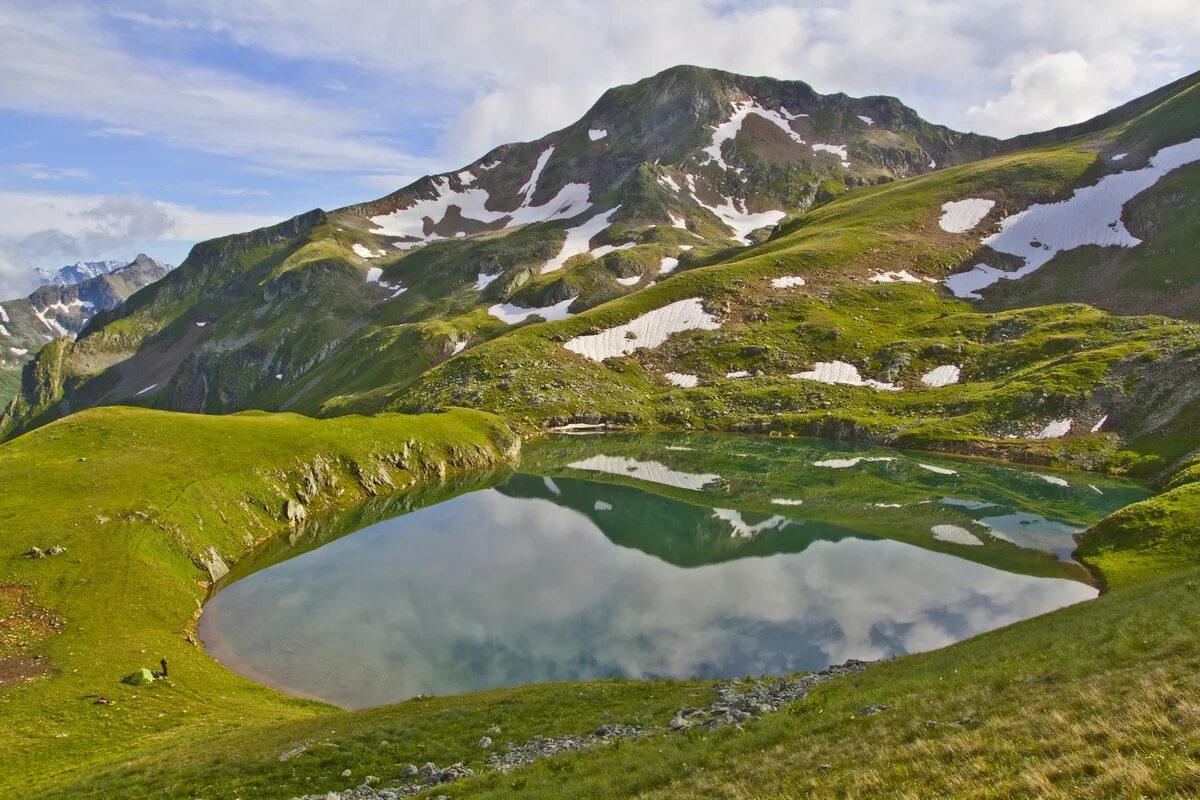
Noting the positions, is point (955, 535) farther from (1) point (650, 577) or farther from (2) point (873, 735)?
(2) point (873, 735)

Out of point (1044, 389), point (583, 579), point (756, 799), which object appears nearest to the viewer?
point (756, 799)

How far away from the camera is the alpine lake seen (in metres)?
43.3

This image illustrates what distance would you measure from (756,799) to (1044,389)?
123 meters

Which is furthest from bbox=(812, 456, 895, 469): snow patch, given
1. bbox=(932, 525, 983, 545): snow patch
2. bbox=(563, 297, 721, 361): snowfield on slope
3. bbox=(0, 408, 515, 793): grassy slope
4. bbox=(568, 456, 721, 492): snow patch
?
bbox=(563, 297, 721, 361): snowfield on slope

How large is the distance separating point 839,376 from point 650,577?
10269 centimetres

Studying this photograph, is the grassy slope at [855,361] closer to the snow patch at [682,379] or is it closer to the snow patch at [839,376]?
the snow patch at [682,379]

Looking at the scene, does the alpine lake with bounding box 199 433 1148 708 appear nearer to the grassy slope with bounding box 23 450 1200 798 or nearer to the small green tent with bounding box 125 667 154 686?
the small green tent with bounding box 125 667 154 686

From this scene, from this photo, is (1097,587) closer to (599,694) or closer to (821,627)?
(821,627)

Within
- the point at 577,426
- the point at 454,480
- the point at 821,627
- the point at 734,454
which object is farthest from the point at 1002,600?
the point at 577,426

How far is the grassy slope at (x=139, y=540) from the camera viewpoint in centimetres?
3334

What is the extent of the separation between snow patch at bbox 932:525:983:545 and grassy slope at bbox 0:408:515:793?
59273mm

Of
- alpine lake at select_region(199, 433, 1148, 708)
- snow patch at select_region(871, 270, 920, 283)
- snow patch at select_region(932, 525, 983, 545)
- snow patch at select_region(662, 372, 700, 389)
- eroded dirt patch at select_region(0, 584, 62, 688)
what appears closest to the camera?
eroded dirt patch at select_region(0, 584, 62, 688)

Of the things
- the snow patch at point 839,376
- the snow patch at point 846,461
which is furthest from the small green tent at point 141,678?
the snow patch at point 839,376

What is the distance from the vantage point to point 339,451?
86.2 m
